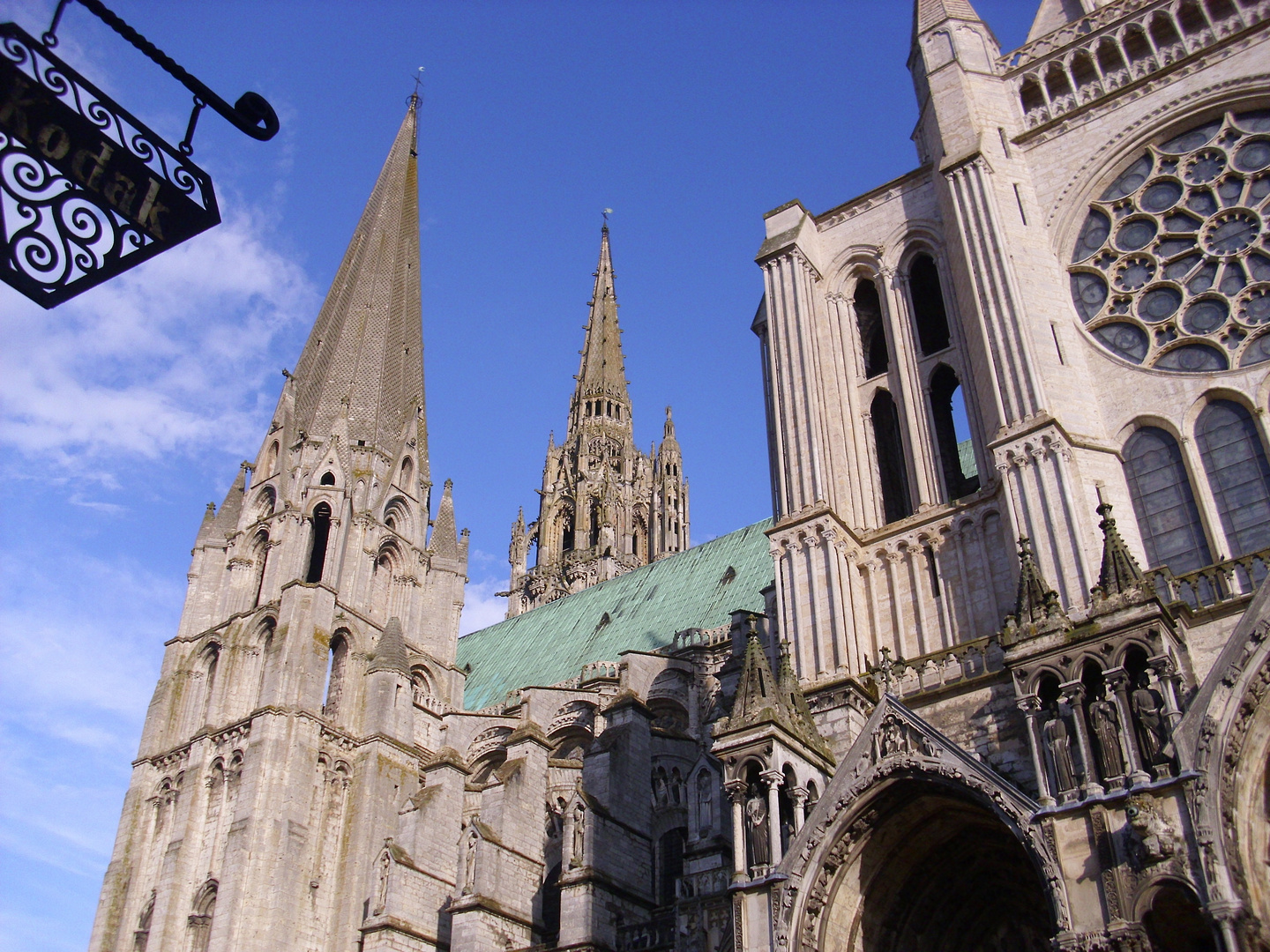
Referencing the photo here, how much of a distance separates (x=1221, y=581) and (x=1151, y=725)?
2877 millimetres

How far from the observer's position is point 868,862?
39.0ft

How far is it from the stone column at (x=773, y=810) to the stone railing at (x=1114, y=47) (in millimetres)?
12271

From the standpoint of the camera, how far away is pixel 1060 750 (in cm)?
1041

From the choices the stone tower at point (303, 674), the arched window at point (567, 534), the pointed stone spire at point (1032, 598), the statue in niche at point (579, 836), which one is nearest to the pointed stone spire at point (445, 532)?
the stone tower at point (303, 674)

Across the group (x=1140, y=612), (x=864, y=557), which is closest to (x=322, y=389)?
(x=864, y=557)

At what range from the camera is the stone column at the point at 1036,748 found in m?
10.3

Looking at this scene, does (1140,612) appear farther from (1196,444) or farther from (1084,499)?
(1196,444)

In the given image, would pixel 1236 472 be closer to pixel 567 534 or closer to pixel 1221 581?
pixel 1221 581

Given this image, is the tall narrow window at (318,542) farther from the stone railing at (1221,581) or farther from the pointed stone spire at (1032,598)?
the stone railing at (1221,581)

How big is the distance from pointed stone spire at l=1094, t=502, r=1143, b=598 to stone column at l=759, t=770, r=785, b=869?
3795 mm

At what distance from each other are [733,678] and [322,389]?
18491 mm

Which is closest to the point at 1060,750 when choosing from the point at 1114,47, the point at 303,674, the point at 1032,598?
the point at 1032,598

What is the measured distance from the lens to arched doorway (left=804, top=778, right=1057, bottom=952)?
11.7 m

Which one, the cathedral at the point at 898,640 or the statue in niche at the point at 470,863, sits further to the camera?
the statue in niche at the point at 470,863
